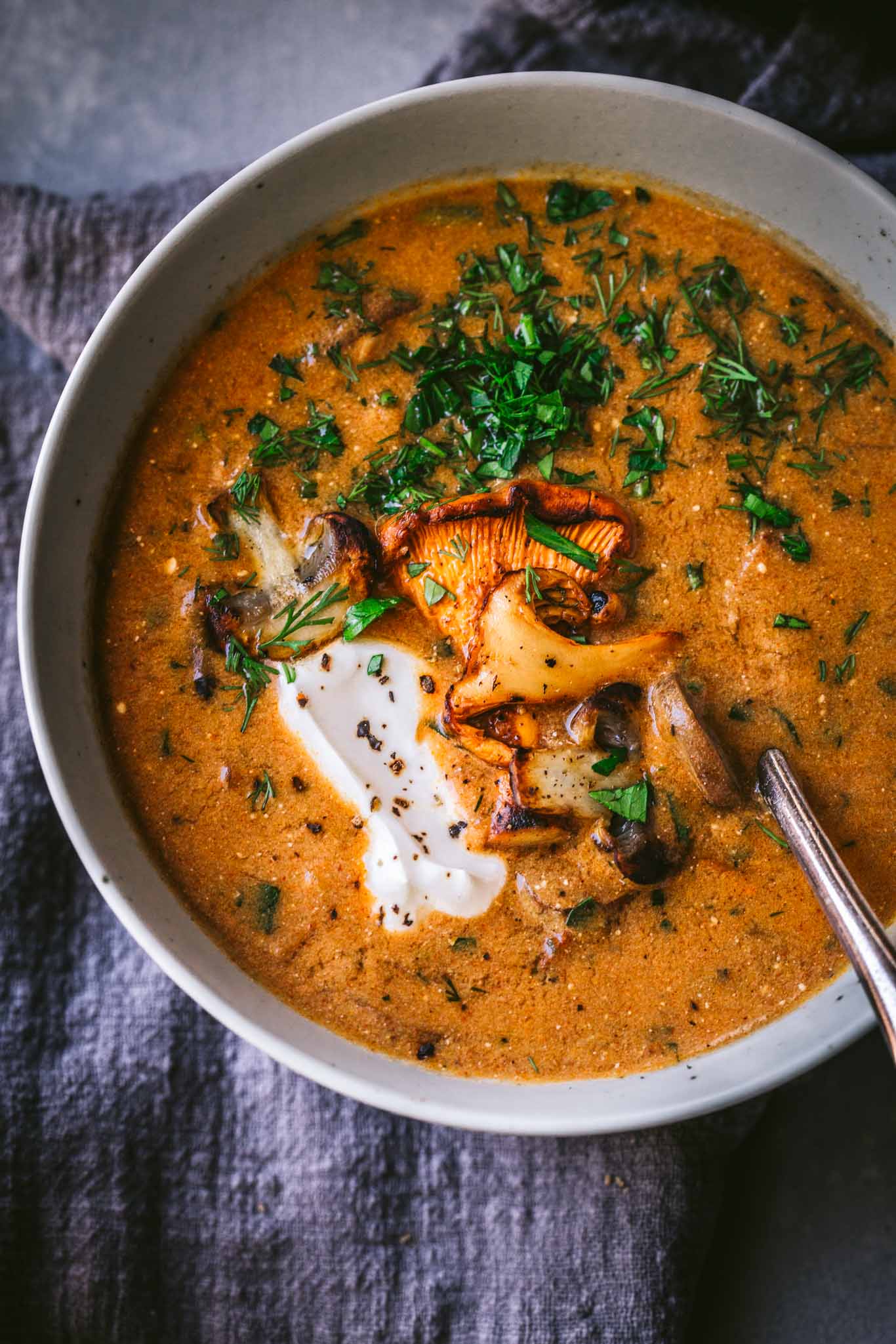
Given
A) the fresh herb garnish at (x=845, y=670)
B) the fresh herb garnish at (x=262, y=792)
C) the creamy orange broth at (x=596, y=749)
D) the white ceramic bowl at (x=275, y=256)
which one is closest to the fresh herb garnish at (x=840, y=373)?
the creamy orange broth at (x=596, y=749)

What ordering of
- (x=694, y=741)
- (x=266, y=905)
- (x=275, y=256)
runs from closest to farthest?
(x=694, y=741)
(x=266, y=905)
(x=275, y=256)

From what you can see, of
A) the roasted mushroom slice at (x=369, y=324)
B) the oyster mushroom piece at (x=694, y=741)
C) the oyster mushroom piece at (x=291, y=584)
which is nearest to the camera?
the oyster mushroom piece at (x=694, y=741)

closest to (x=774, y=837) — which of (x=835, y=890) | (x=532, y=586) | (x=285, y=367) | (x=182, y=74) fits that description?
(x=835, y=890)

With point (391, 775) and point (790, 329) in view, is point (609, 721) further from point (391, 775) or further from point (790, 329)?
point (790, 329)

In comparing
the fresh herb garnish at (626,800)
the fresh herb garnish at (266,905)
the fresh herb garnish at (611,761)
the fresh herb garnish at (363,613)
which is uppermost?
the fresh herb garnish at (611,761)

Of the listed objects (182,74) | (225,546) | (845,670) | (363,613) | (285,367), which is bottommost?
(225,546)

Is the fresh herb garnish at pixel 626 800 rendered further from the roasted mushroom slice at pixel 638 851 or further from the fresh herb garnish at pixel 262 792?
the fresh herb garnish at pixel 262 792

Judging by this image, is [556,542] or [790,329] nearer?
[556,542]
